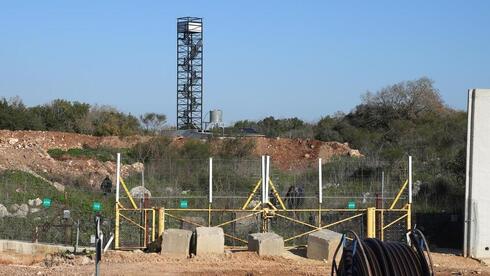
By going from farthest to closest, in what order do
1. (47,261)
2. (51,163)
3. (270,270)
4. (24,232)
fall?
(51,163) < (24,232) < (47,261) < (270,270)

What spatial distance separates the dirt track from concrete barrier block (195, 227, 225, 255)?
27cm

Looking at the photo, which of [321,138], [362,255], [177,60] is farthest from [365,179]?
[177,60]

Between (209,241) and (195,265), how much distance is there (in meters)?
1.19

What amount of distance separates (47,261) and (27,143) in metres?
38.7

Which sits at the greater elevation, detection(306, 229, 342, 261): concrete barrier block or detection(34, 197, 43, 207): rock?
detection(34, 197, 43, 207): rock

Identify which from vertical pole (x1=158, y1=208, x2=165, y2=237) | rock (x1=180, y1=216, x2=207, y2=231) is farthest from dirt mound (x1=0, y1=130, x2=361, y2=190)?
vertical pole (x1=158, y1=208, x2=165, y2=237)

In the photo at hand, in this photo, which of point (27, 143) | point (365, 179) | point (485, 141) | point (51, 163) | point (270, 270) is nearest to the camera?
point (270, 270)

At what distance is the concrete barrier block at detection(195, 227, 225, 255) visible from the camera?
1750 centimetres

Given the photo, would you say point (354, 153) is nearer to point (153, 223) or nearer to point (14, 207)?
point (14, 207)

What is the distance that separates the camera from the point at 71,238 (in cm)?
2005

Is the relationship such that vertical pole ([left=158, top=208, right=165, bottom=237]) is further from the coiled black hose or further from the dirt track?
the coiled black hose

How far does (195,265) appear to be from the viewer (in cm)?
1644

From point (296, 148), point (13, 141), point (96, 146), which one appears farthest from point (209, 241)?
point (96, 146)

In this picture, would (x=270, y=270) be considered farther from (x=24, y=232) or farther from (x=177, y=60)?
(x=177, y=60)
